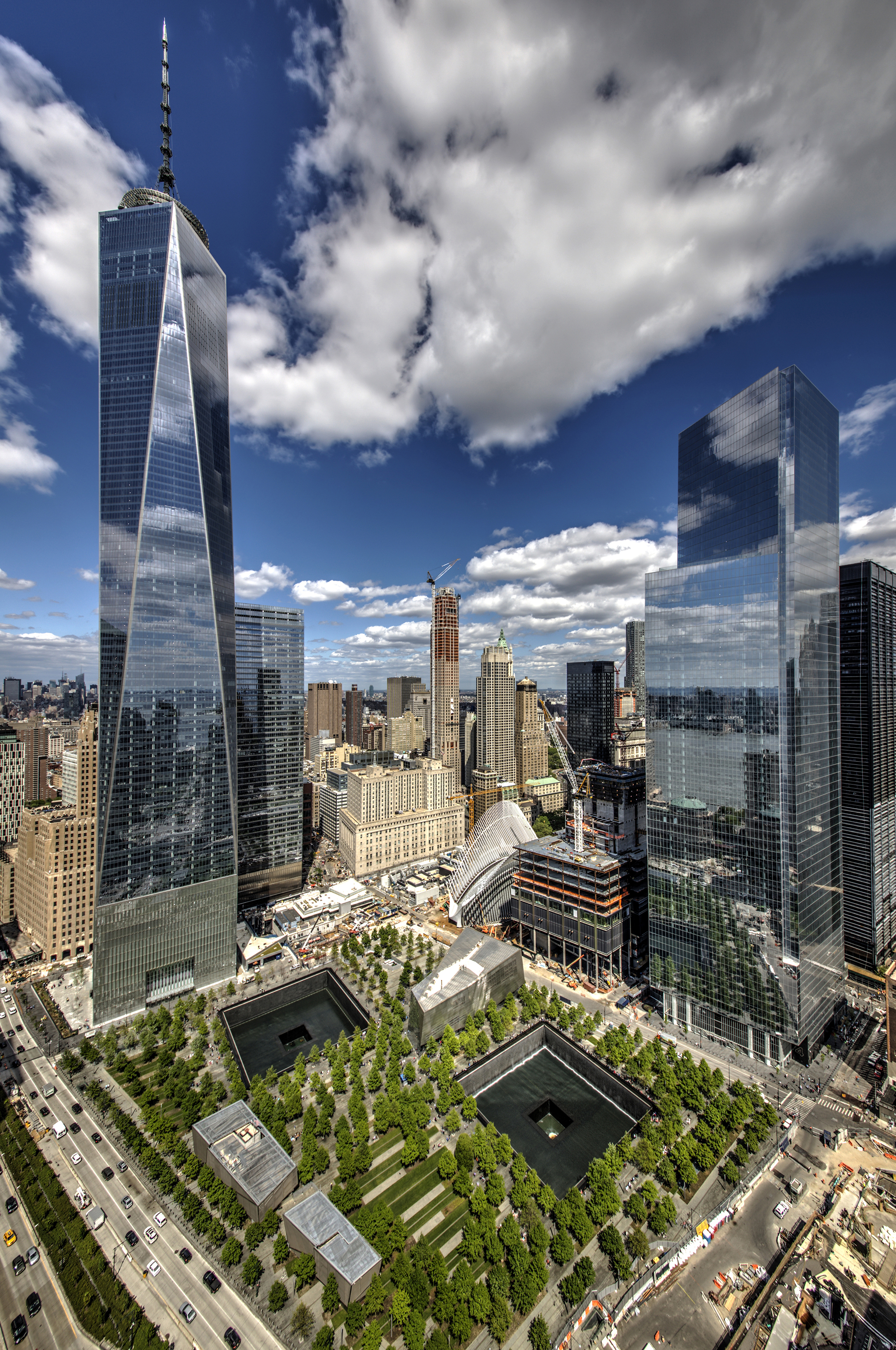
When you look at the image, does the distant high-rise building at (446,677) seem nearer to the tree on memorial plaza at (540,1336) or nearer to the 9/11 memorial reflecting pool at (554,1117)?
the 9/11 memorial reflecting pool at (554,1117)

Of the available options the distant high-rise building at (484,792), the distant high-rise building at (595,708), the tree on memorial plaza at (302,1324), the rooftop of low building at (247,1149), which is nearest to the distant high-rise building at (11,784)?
the rooftop of low building at (247,1149)

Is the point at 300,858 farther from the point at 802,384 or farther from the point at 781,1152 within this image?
the point at 802,384

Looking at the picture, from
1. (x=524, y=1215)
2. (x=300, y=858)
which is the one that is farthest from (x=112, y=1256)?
(x=300, y=858)

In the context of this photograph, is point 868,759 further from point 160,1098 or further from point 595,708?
point 595,708

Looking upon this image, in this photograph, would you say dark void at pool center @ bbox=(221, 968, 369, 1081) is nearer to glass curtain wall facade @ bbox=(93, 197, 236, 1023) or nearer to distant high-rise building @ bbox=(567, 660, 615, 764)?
glass curtain wall facade @ bbox=(93, 197, 236, 1023)

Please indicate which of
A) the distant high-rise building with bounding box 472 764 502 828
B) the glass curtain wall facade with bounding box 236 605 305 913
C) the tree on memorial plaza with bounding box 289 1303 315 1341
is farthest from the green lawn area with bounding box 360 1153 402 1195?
the distant high-rise building with bounding box 472 764 502 828
